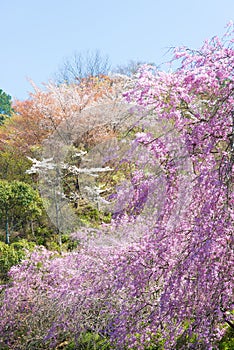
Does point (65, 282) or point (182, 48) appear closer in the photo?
point (182, 48)

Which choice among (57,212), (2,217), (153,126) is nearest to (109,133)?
(153,126)

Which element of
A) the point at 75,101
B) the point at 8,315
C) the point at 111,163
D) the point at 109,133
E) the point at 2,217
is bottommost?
the point at 8,315

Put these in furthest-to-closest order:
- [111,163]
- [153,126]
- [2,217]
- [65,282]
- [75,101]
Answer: [75,101] → [111,163] → [153,126] → [2,217] → [65,282]

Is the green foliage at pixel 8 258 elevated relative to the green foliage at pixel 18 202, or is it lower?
lower

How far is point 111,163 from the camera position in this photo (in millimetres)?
11172

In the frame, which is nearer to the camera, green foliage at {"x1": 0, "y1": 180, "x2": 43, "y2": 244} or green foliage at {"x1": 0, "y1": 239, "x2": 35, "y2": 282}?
green foliage at {"x1": 0, "y1": 239, "x2": 35, "y2": 282}

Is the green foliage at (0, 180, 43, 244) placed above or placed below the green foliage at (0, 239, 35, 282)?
above

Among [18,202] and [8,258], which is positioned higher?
[18,202]

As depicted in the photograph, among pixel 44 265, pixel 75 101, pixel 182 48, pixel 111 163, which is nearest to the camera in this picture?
pixel 182 48

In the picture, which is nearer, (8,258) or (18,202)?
(8,258)

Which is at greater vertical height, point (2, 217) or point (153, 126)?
point (153, 126)

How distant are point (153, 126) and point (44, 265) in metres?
5.32

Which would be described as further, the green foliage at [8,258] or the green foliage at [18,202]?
the green foliage at [18,202]

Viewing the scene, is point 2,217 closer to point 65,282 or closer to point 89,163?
point 89,163
